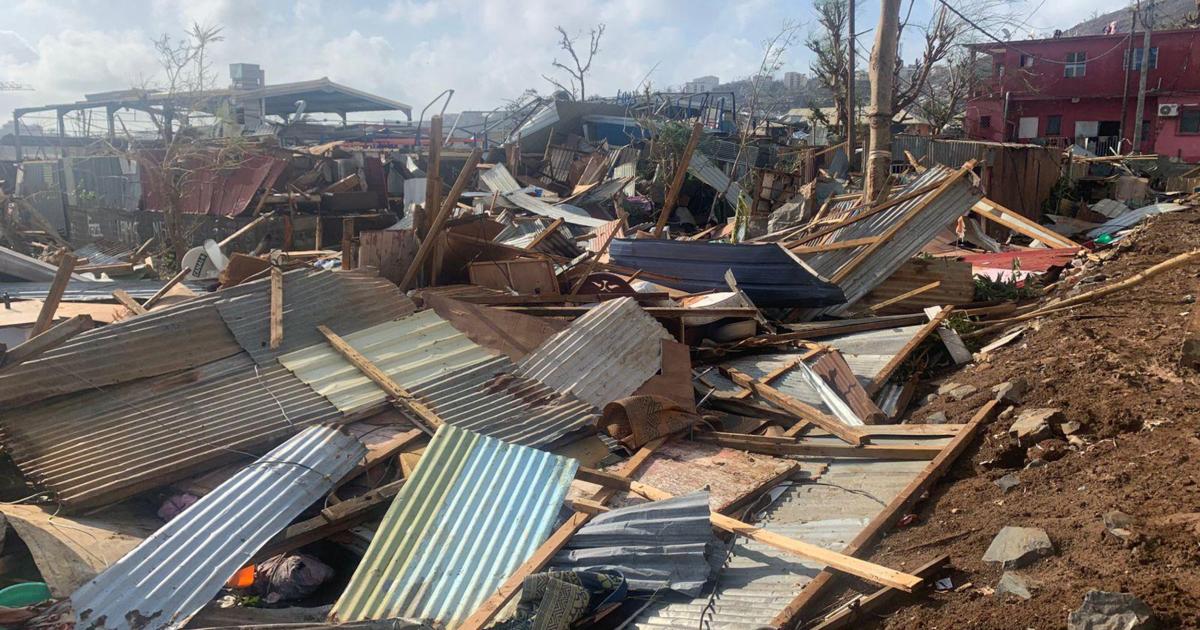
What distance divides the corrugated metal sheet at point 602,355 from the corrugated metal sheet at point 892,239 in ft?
8.33

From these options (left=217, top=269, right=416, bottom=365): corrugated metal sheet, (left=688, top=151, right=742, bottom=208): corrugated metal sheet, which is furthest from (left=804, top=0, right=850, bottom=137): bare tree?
(left=217, top=269, right=416, bottom=365): corrugated metal sheet

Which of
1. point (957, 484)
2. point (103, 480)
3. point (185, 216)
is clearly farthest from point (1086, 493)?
point (185, 216)

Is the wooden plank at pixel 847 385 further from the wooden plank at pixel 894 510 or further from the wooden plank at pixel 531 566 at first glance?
the wooden plank at pixel 531 566

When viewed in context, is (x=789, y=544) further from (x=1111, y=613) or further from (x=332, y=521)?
(x=332, y=521)

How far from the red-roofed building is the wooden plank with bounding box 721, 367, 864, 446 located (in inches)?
1253

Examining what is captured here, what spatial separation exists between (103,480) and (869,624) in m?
3.96

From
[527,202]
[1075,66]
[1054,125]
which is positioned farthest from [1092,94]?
[527,202]

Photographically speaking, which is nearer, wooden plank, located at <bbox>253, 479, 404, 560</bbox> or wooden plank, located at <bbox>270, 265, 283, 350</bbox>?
wooden plank, located at <bbox>253, 479, 404, 560</bbox>

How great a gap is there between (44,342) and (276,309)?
57.6 inches

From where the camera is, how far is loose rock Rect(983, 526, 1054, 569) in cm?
343

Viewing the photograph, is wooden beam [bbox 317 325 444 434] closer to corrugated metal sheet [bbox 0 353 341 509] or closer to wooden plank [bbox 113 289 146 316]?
corrugated metal sheet [bbox 0 353 341 509]

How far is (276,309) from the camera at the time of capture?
20.3 ft

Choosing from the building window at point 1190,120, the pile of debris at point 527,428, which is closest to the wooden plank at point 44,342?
the pile of debris at point 527,428

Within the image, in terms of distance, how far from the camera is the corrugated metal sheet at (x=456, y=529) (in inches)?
153
